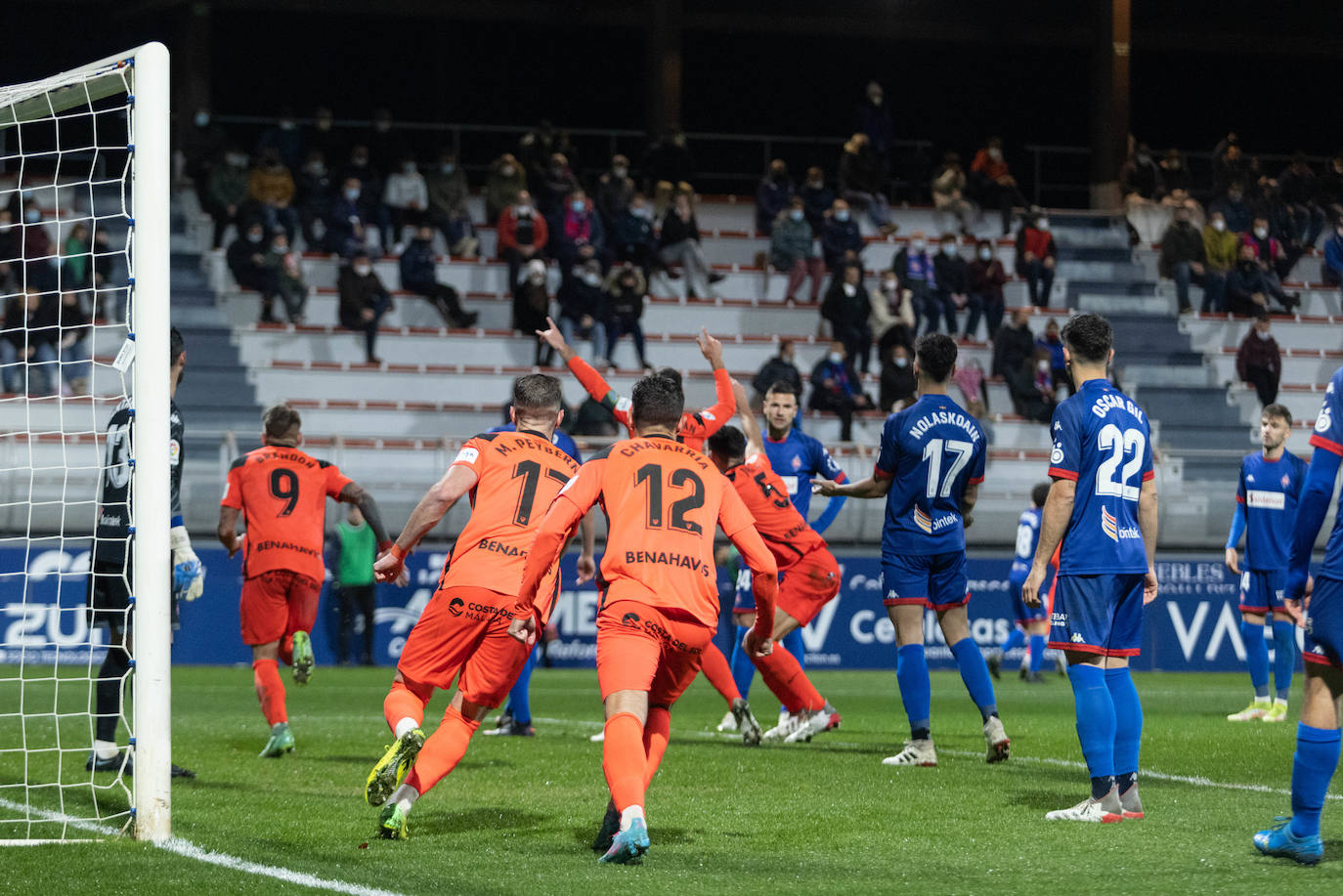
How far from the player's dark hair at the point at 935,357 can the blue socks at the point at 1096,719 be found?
2483mm

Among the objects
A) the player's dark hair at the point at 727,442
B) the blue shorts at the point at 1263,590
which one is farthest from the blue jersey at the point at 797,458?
Answer: the blue shorts at the point at 1263,590

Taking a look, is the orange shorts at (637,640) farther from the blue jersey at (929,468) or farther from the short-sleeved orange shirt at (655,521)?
the blue jersey at (929,468)

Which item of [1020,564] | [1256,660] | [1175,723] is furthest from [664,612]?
[1020,564]

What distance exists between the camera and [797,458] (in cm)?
1113

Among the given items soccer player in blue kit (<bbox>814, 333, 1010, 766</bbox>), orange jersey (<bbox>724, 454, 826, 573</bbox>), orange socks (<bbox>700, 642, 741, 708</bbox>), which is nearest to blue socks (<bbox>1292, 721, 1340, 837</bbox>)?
soccer player in blue kit (<bbox>814, 333, 1010, 766</bbox>)

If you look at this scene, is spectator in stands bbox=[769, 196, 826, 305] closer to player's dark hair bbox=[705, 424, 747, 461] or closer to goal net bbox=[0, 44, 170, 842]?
goal net bbox=[0, 44, 170, 842]

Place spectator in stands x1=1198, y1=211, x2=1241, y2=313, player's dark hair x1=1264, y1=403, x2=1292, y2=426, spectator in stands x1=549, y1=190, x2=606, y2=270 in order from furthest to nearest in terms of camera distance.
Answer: spectator in stands x1=1198, y1=211, x2=1241, y2=313 → spectator in stands x1=549, y1=190, x2=606, y2=270 → player's dark hair x1=1264, y1=403, x2=1292, y2=426

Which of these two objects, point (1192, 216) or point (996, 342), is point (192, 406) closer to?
point (996, 342)

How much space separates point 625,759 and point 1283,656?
8.61 metres

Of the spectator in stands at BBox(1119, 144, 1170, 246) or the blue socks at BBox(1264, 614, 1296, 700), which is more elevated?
the spectator in stands at BBox(1119, 144, 1170, 246)

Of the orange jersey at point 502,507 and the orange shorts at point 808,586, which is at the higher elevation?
the orange jersey at point 502,507

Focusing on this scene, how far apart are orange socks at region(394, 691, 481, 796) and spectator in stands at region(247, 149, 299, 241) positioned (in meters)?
18.4

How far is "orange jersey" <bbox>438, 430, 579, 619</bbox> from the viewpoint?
697cm

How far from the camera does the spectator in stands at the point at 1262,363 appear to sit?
24.4 meters
